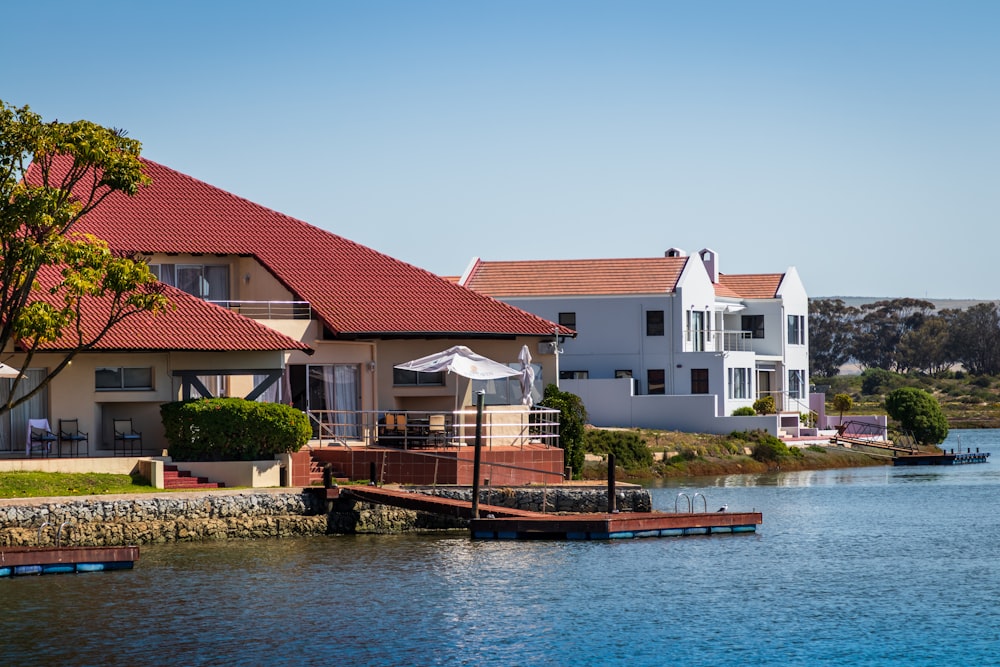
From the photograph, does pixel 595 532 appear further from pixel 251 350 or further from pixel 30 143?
pixel 30 143

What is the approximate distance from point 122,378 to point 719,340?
1636 inches

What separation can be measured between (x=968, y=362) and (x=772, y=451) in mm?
102496

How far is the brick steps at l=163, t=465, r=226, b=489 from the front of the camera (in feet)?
118

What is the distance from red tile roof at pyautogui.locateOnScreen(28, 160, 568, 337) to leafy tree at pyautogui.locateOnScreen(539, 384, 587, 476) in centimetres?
257

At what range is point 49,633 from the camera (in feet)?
78.2

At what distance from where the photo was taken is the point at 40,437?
3703 cm

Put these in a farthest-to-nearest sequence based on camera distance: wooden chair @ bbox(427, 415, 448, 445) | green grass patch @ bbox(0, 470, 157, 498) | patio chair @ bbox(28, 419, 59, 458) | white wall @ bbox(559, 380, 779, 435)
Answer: white wall @ bbox(559, 380, 779, 435) < wooden chair @ bbox(427, 415, 448, 445) < patio chair @ bbox(28, 419, 59, 458) < green grass patch @ bbox(0, 470, 157, 498)

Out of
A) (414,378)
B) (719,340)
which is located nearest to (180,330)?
(414,378)

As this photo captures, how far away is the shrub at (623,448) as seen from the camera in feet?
194

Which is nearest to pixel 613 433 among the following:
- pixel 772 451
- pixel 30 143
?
pixel 772 451

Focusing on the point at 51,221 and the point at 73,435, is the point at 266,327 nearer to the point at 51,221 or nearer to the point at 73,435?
the point at 73,435

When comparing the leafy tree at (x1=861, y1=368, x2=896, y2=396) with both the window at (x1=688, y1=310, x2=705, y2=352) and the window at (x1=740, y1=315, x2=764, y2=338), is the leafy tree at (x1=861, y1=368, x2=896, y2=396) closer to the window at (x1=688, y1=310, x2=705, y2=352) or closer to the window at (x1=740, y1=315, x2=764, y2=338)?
the window at (x1=740, y1=315, x2=764, y2=338)

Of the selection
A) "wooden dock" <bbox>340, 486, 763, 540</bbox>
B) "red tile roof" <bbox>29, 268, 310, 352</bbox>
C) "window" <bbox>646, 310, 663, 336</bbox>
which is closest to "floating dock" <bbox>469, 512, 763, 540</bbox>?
"wooden dock" <bbox>340, 486, 763, 540</bbox>

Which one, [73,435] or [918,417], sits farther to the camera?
[918,417]
